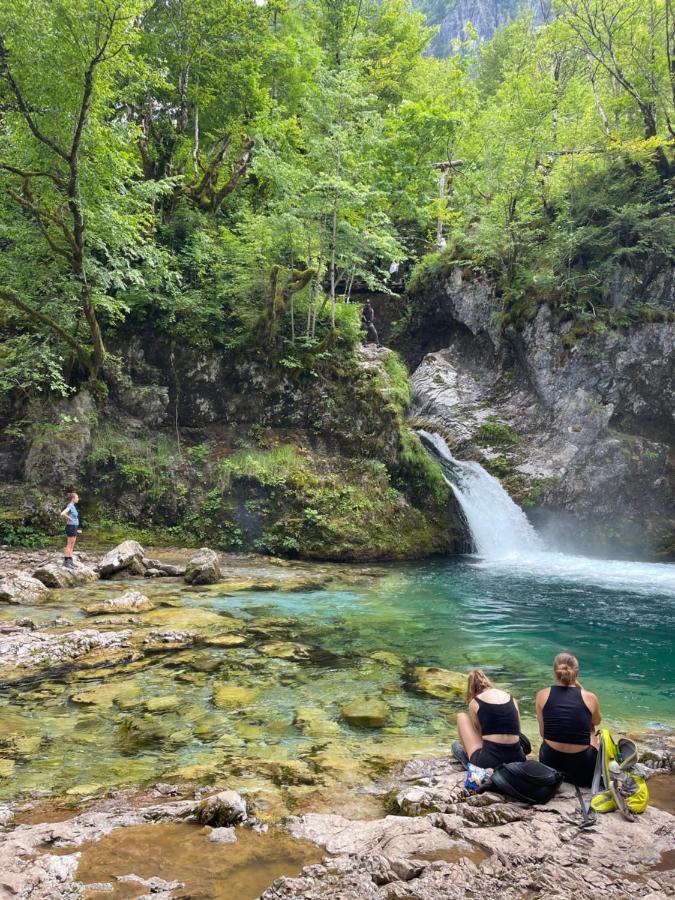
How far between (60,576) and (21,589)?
106cm

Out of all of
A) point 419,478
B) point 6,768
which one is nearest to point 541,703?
point 6,768

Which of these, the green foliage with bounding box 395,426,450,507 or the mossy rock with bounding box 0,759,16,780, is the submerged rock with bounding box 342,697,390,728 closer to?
the mossy rock with bounding box 0,759,16,780

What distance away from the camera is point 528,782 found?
14.0 feet

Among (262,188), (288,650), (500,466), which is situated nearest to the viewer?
(288,650)

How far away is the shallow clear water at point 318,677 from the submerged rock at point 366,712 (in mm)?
112

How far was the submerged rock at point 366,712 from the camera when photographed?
6129 mm

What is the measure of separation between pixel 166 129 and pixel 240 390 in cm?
1232

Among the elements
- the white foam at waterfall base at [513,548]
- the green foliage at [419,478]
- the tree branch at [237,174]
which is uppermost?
the tree branch at [237,174]

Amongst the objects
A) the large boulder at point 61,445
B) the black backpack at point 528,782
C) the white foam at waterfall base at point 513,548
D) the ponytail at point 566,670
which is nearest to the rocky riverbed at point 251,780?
the black backpack at point 528,782

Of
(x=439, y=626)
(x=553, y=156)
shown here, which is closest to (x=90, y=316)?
(x=439, y=626)

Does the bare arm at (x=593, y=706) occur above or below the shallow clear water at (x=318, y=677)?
above

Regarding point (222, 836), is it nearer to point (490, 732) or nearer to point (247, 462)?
point (490, 732)

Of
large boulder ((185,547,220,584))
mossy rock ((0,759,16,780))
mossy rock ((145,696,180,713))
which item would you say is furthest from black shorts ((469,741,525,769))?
large boulder ((185,547,220,584))

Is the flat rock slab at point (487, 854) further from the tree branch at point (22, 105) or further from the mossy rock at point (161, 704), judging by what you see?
the tree branch at point (22, 105)
